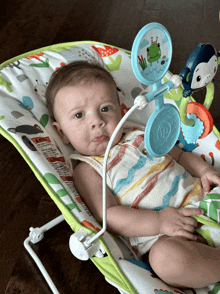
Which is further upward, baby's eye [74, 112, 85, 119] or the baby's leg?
baby's eye [74, 112, 85, 119]

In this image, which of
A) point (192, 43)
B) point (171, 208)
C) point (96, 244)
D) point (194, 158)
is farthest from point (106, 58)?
point (192, 43)

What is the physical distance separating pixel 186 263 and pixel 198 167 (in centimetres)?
37

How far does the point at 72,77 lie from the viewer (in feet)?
3.22

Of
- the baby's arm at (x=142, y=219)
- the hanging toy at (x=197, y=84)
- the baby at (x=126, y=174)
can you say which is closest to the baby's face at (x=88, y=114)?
the baby at (x=126, y=174)

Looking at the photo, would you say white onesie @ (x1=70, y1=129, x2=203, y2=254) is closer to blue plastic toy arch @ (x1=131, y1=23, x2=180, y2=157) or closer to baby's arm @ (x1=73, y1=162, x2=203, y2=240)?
baby's arm @ (x1=73, y1=162, x2=203, y2=240)

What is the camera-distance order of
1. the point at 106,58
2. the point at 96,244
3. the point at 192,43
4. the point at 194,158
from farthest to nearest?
A: the point at 192,43
the point at 106,58
the point at 194,158
the point at 96,244

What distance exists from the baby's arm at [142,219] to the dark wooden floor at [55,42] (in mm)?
326

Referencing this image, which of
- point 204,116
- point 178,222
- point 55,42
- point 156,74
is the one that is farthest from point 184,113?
point 55,42

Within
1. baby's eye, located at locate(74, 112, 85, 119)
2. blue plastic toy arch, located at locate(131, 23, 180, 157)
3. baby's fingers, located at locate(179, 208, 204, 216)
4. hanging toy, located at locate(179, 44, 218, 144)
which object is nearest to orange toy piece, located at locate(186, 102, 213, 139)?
hanging toy, located at locate(179, 44, 218, 144)

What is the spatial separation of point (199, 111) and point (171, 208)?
27 cm

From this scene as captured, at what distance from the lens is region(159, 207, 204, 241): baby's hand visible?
2.65 feet

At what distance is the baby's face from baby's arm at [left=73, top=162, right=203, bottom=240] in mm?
149

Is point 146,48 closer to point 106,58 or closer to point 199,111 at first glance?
point 199,111

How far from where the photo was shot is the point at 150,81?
22.2 inches
